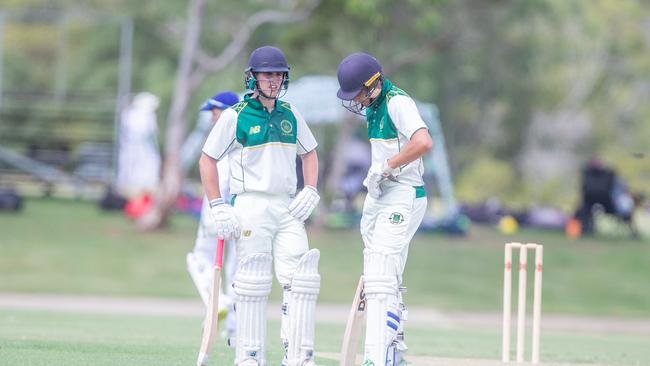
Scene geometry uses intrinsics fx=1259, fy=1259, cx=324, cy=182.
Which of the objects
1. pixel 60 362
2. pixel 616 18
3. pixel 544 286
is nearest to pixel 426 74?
pixel 616 18

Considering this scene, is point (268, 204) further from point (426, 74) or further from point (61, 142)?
point (426, 74)

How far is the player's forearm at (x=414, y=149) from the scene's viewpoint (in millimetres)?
8023

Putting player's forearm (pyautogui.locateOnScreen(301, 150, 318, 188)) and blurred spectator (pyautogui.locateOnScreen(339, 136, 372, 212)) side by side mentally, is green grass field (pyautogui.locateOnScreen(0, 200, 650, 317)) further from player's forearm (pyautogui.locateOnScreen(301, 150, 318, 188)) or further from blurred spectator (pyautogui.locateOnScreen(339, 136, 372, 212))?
player's forearm (pyautogui.locateOnScreen(301, 150, 318, 188))

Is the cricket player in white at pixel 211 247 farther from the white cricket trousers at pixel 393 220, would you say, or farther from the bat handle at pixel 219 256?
the white cricket trousers at pixel 393 220

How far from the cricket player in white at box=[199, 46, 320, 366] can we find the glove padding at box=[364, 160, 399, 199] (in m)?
0.37

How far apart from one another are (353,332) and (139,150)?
2408 centimetres

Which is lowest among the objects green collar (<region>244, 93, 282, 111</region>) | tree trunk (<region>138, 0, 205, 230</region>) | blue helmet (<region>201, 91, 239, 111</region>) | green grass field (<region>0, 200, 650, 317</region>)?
green collar (<region>244, 93, 282, 111</region>)

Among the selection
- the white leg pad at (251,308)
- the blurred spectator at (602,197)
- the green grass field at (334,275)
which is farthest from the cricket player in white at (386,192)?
the blurred spectator at (602,197)

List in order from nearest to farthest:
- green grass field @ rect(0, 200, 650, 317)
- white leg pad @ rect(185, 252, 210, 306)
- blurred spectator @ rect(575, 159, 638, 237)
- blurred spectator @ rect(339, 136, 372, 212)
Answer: white leg pad @ rect(185, 252, 210, 306), green grass field @ rect(0, 200, 650, 317), blurred spectator @ rect(575, 159, 638, 237), blurred spectator @ rect(339, 136, 372, 212)

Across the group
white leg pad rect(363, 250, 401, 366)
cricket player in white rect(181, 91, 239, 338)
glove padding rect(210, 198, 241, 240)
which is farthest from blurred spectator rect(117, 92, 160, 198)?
white leg pad rect(363, 250, 401, 366)

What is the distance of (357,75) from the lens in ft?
26.9

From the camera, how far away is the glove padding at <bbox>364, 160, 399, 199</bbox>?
8.18 metres

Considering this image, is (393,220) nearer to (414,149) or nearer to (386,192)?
(386,192)

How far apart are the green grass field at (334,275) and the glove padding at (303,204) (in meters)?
3.76
